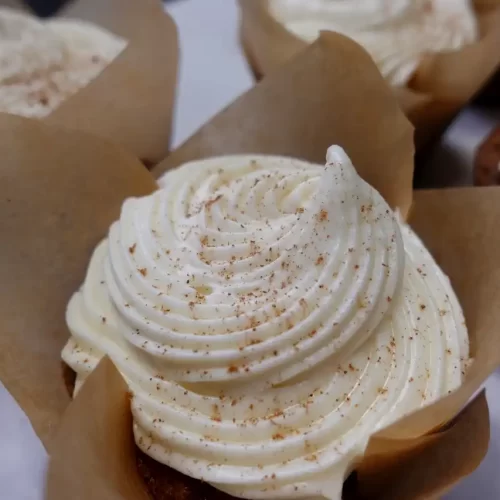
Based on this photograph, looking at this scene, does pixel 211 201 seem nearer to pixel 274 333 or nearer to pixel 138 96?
pixel 274 333

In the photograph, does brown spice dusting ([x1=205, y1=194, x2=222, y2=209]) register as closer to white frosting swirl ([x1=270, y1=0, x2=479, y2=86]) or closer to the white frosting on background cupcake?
the white frosting on background cupcake

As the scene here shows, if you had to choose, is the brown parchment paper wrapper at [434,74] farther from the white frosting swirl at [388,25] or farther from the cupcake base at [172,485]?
the cupcake base at [172,485]

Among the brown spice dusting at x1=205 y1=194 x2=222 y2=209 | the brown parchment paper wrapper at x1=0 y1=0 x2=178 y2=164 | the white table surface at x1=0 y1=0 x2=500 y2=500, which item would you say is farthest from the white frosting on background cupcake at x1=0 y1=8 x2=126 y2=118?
the brown spice dusting at x1=205 y1=194 x2=222 y2=209

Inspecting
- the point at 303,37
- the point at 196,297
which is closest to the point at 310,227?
the point at 196,297

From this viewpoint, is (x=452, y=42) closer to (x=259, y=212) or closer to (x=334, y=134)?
(x=334, y=134)

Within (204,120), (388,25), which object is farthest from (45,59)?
(388,25)
